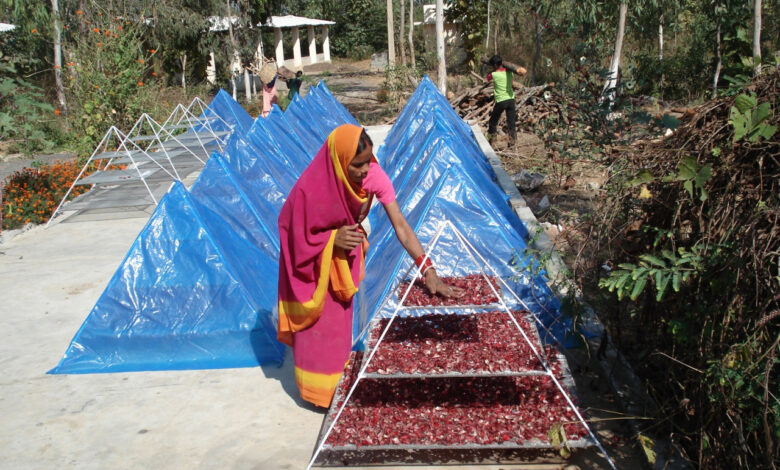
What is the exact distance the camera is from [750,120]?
2.58m

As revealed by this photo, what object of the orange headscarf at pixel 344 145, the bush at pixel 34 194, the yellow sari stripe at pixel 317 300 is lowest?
the bush at pixel 34 194

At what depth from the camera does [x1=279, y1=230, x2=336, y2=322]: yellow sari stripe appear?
3.28 m

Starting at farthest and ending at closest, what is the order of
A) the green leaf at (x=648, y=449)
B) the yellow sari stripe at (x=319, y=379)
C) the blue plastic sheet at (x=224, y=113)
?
1. the blue plastic sheet at (x=224, y=113)
2. the yellow sari stripe at (x=319, y=379)
3. the green leaf at (x=648, y=449)

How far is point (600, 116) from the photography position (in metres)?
4.87

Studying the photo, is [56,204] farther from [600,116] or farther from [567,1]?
[567,1]

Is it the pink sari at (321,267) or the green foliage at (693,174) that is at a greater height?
the green foliage at (693,174)

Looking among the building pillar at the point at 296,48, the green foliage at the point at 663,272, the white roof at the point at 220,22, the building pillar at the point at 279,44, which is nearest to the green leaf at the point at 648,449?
the green foliage at the point at 663,272

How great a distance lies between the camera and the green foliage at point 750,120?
98.8 inches

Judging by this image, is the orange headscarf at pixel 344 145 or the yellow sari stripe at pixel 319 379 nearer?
the orange headscarf at pixel 344 145

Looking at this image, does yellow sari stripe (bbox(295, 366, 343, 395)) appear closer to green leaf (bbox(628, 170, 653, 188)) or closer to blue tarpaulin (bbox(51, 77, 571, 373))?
blue tarpaulin (bbox(51, 77, 571, 373))

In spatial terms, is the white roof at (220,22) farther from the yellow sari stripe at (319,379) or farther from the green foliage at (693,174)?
the green foliage at (693,174)

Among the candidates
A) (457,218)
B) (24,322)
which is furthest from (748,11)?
(24,322)

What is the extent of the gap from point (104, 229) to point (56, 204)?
1196 millimetres

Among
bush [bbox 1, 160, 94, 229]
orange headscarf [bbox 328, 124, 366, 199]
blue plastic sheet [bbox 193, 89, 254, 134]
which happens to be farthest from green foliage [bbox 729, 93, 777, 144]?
blue plastic sheet [bbox 193, 89, 254, 134]
